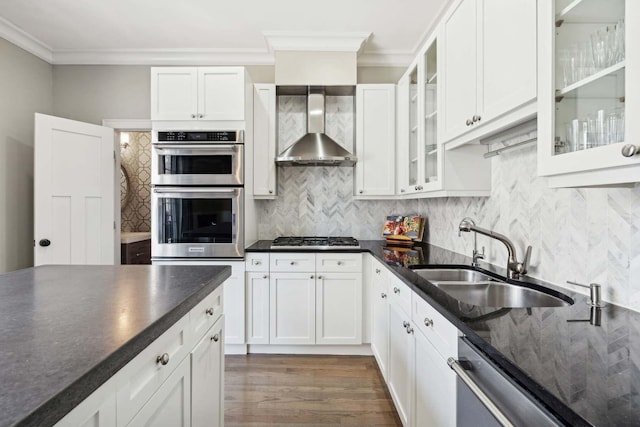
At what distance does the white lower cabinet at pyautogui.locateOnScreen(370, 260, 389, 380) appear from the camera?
2.22m

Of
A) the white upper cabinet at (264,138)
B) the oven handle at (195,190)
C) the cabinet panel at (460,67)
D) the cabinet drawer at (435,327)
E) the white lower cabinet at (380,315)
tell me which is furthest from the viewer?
the white upper cabinet at (264,138)

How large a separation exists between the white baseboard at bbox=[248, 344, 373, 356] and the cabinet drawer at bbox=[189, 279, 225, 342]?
4.91 feet

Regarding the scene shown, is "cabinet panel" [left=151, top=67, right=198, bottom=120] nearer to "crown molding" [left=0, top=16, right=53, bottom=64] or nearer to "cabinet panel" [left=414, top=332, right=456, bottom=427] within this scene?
"crown molding" [left=0, top=16, right=53, bottom=64]

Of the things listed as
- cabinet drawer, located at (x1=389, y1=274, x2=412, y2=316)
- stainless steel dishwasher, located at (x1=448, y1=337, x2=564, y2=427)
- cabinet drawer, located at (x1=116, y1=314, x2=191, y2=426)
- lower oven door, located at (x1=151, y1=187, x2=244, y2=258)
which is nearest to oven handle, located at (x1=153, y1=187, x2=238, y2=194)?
lower oven door, located at (x1=151, y1=187, x2=244, y2=258)

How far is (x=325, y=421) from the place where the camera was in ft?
6.53

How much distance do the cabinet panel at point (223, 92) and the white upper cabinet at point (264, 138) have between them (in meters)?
0.26

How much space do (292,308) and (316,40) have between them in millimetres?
2367

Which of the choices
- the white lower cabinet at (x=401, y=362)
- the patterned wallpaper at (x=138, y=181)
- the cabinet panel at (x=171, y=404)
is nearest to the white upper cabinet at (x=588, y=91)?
the white lower cabinet at (x=401, y=362)

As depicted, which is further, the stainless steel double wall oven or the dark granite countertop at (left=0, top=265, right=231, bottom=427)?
the stainless steel double wall oven

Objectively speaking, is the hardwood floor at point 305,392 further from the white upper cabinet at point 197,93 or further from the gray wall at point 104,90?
the gray wall at point 104,90

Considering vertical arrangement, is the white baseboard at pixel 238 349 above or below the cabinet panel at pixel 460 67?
below

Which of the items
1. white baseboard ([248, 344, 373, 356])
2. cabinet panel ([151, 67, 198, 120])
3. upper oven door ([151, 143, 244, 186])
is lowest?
white baseboard ([248, 344, 373, 356])

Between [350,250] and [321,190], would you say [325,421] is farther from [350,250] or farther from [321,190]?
[321,190]

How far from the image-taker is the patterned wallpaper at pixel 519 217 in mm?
1185
